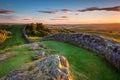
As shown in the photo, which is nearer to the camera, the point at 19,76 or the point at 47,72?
the point at 47,72

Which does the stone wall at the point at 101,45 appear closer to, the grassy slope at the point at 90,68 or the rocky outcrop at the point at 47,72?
the grassy slope at the point at 90,68

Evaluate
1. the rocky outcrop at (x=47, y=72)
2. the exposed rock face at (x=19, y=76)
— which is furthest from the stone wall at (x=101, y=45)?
the exposed rock face at (x=19, y=76)

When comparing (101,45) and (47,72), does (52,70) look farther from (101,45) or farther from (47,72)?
(101,45)

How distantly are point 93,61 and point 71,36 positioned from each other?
8.98m

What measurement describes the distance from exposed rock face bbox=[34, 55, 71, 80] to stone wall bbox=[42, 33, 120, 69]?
18.4ft

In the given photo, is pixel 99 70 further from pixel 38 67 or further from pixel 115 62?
pixel 38 67

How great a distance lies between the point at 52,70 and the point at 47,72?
0.28 metres

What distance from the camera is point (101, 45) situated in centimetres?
→ 1759

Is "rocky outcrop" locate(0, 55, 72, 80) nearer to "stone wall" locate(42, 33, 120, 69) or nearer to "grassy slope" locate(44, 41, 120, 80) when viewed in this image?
"grassy slope" locate(44, 41, 120, 80)

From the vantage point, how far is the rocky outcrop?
9844mm

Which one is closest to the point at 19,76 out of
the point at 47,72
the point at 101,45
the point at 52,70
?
the point at 47,72

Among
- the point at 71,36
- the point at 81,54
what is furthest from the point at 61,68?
the point at 71,36

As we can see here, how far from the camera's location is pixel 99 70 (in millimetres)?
14508

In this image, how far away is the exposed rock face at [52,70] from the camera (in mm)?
9791
